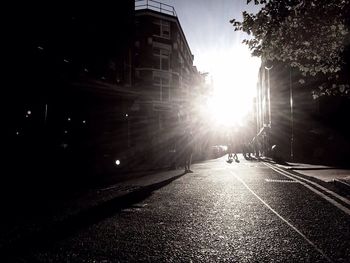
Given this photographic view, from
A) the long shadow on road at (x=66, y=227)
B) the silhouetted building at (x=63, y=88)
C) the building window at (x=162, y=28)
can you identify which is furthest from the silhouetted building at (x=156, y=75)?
the long shadow on road at (x=66, y=227)

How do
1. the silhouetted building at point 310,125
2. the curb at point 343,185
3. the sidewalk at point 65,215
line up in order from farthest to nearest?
the silhouetted building at point 310,125, the curb at point 343,185, the sidewalk at point 65,215

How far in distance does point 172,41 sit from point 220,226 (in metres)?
31.8

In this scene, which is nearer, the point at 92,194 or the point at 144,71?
the point at 92,194

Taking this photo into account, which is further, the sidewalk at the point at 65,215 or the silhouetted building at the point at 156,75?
the silhouetted building at the point at 156,75

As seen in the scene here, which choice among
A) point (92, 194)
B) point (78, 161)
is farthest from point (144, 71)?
point (92, 194)

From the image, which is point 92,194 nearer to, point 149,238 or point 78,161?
point 149,238

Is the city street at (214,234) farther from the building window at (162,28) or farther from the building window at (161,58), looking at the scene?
the building window at (162,28)

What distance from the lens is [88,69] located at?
17.4m

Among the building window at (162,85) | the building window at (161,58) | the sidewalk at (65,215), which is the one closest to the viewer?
the sidewalk at (65,215)

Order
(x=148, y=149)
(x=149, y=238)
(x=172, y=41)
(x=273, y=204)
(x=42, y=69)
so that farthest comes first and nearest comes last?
(x=172, y=41), (x=148, y=149), (x=42, y=69), (x=273, y=204), (x=149, y=238)

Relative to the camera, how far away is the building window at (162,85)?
106ft

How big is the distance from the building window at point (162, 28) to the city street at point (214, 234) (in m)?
29.0

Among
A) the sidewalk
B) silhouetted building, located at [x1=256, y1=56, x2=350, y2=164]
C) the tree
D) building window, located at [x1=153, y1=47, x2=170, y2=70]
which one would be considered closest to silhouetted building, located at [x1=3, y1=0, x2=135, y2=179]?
the sidewalk

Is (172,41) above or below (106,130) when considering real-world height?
above
